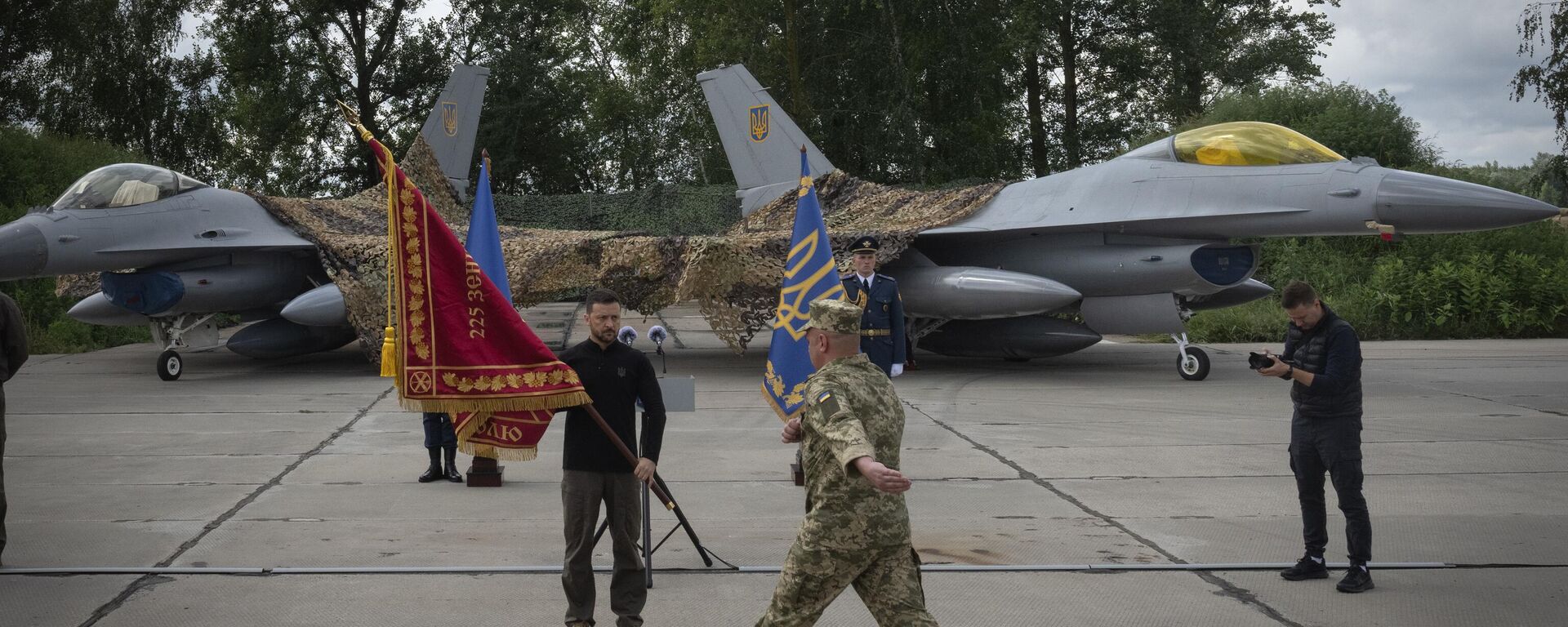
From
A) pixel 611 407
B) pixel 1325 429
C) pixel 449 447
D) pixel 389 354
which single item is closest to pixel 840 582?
pixel 611 407

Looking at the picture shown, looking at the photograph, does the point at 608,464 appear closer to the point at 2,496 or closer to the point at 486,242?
the point at 2,496

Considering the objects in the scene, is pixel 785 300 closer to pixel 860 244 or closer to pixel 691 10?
pixel 860 244

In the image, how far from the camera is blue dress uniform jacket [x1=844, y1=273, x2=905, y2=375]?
795cm

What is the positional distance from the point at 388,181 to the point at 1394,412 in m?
9.59

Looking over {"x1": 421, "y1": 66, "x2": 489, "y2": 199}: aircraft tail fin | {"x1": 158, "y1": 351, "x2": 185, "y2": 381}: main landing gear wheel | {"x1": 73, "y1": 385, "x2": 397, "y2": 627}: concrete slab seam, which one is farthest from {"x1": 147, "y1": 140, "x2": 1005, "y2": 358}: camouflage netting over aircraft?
{"x1": 73, "y1": 385, "x2": 397, "y2": 627}: concrete slab seam

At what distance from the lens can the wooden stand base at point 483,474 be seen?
767 cm

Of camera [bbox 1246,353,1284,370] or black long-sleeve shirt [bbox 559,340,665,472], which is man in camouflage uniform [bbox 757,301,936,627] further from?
camera [bbox 1246,353,1284,370]

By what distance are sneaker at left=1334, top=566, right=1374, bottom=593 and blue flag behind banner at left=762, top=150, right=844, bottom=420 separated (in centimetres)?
344

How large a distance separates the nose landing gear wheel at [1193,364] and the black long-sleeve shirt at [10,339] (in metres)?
11.5

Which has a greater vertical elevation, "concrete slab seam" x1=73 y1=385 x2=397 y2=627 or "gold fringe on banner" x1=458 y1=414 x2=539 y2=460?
"gold fringe on banner" x1=458 y1=414 x2=539 y2=460

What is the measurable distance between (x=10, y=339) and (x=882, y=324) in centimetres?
523

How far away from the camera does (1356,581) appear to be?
515 centimetres

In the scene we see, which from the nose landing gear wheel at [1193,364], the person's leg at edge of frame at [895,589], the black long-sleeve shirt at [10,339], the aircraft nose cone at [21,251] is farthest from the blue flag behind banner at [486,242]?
the nose landing gear wheel at [1193,364]

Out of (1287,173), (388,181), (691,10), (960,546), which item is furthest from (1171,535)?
(691,10)
